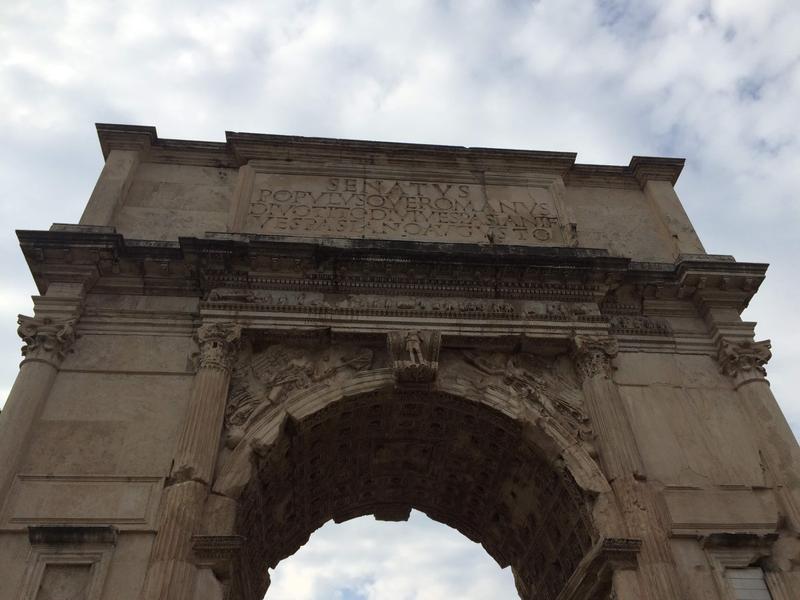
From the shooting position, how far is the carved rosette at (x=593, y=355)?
9470 millimetres

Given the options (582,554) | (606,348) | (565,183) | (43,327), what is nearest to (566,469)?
(582,554)

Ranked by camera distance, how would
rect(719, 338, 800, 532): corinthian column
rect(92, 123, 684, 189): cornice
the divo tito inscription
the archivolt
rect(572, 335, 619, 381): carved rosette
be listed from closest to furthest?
rect(719, 338, 800, 532): corinthian column
the archivolt
rect(572, 335, 619, 381): carved rosette
the divo tito inscription
rect(92, 123, 684, 189): cornice

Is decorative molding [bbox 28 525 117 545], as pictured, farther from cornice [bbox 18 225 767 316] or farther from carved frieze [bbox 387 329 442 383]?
carved frieze [bbox 387 329 442 383]

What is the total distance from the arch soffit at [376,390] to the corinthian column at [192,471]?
1.03 ft

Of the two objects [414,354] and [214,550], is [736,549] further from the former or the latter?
[214,550]

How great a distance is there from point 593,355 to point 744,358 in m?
2.15

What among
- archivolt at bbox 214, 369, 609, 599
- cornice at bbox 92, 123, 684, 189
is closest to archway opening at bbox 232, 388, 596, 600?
archivolt at bbox 214, 369, 609, 599

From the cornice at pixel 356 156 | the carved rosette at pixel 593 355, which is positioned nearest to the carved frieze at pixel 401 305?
the carved rosette at pixel 593 355

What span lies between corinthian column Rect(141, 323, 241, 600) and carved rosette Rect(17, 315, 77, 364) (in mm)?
1691

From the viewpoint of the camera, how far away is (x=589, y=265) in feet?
33.2

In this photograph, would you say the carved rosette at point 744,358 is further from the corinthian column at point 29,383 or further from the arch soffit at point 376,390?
the corinthian column at point 29,383

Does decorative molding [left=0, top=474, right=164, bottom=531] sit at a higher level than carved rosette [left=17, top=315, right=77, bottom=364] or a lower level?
lower

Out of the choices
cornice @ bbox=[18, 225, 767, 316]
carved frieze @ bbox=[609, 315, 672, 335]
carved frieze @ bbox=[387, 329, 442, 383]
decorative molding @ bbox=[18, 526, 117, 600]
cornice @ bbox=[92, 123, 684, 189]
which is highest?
cornice @ bbox=[92, 123, 684, 189]

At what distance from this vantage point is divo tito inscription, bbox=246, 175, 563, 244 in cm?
1108
